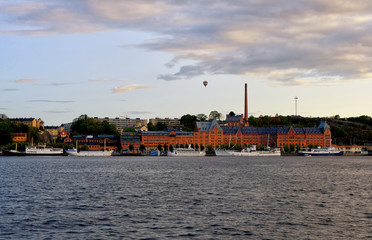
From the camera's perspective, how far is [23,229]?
28797 mm

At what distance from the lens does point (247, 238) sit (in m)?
27.0

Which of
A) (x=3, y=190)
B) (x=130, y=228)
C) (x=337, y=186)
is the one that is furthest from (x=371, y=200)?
(x=3, y=190)

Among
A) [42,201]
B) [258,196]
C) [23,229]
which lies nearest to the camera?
[23,229]

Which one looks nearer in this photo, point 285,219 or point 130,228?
point 130,228

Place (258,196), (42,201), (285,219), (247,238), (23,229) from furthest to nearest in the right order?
(258,196) → (42,201) → (285,219) → (23,229) → (247,238)

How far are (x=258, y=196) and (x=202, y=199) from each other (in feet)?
→ 19.2

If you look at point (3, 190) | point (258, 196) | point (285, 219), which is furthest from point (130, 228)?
point (3, 190)

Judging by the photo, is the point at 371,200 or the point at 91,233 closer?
the point at 91,233

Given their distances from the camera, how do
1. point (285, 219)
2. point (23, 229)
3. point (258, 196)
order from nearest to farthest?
1. point (23, 229)
2. point (285, 219)
3. point (258, 196)

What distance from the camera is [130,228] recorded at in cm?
2933

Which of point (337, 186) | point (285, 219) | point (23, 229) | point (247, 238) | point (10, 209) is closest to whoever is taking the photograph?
point (247, 238)

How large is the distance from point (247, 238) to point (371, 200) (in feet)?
68.3

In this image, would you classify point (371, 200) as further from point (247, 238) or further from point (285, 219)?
point (247, 238)

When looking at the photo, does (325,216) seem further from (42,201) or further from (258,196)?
(42,201)
